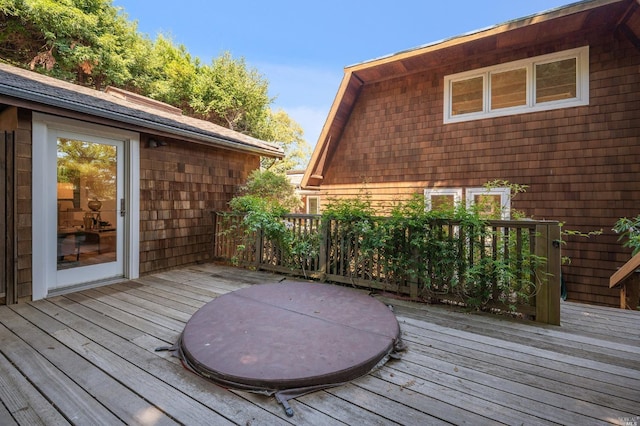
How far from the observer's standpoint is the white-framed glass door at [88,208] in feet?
12.4

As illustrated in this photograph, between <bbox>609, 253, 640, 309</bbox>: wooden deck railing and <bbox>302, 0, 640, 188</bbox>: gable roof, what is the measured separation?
3.73m

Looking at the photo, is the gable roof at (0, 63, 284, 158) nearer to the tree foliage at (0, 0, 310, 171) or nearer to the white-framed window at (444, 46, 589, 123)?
the white-framed window at (444, 46, 589, 123)

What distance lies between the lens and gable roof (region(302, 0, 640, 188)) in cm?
452

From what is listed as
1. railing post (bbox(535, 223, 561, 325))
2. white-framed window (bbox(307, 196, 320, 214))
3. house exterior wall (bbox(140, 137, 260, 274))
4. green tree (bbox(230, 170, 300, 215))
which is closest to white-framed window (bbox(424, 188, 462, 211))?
green tree (bbox(230, 170, 300, 215))

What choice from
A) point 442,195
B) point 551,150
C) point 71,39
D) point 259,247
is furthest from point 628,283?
point 71,39

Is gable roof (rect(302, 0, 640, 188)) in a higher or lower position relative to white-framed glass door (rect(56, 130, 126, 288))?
higher

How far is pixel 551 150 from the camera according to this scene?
520cm

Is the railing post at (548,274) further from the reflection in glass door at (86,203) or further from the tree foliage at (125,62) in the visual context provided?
the tree foliage at (125,62)

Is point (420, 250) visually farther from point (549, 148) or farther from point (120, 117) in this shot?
point (120, 117)

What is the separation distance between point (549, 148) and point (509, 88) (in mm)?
1356

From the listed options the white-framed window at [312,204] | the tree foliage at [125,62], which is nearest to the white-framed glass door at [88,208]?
the tree foliage at [125,62]

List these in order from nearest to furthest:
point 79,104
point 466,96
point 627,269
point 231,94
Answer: point 627,269
point 79,104
point 466,96
point 231,94

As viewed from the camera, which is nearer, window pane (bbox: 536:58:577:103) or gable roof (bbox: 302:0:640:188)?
gable roof (bbox: 302:0:640:188)

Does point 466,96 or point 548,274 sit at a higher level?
point 466,96
